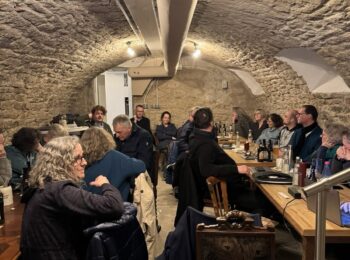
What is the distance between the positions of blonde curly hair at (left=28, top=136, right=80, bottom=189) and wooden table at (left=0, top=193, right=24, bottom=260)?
344mm

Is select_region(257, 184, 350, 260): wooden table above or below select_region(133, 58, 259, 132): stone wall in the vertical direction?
below

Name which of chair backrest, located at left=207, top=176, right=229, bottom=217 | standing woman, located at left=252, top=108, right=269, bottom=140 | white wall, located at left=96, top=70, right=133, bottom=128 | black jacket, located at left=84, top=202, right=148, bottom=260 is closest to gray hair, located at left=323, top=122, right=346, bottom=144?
chair backrest, located at left=207, top=176, right=229, bottom=217

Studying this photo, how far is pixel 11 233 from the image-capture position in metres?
2.07

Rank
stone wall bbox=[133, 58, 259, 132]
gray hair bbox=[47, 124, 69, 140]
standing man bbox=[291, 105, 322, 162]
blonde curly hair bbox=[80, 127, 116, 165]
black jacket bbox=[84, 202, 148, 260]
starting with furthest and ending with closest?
stone wall bbox=[133, 58, 259, 132], standing man bbox=[291, 105, 322, 162], gray hair bbox=[47, 124, 69, 140], blonde curly hair bbox=[80, 127, 116, 165], black jacket bbox=[84, 202, 148, 260]

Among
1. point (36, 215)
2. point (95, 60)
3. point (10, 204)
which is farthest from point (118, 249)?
point (95, 60)

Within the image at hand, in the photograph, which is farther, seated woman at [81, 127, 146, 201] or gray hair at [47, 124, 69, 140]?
gray hair at [47, 124, 69, 140]

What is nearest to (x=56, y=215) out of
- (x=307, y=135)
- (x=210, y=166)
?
(x=210, y=166)

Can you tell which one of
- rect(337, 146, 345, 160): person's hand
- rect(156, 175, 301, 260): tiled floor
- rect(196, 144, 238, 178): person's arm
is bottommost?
rect(156, 175, 301, 260): tiled floor

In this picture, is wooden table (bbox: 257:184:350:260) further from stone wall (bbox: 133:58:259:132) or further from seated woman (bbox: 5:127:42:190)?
stone wall (bbox: 133:58:259:132)

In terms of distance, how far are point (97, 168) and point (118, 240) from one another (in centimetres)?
95

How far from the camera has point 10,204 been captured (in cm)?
268

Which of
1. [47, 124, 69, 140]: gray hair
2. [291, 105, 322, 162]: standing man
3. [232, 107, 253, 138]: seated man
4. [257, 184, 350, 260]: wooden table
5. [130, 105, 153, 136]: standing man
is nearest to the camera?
[257, 184, 350, 260]: wooden table

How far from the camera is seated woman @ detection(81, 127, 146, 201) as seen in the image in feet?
8.63

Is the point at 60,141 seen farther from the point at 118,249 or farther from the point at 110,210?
the point at 118,249
